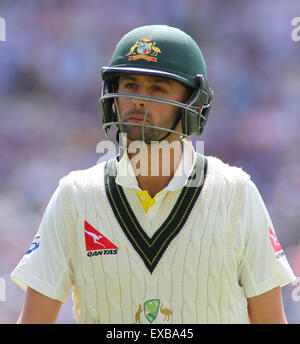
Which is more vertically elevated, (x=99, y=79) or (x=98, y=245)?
(x=99, y=79)

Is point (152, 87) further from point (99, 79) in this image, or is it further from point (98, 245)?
point (99, 79)

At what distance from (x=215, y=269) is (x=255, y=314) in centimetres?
22

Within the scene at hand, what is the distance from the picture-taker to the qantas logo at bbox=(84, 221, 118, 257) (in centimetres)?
218

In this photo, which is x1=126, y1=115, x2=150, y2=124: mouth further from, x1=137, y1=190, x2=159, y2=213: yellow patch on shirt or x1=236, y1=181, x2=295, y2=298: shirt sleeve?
x1=236, y1=181, x2=295, y2=298: shirt sleeve

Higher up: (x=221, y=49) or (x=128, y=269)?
(x=221, y=49)

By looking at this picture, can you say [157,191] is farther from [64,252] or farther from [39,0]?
[39,0]

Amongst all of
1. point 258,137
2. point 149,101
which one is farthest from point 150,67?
point 258,137

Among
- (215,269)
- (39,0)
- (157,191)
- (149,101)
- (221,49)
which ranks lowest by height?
(215,269)

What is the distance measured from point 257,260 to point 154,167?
1.60 feet

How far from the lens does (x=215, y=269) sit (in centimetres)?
215

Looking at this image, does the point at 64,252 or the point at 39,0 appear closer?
the point at 64,252

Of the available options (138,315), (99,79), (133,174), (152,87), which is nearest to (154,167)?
(133,174)

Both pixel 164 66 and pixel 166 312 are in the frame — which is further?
pixel 164 66

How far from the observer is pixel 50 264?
223 cm
